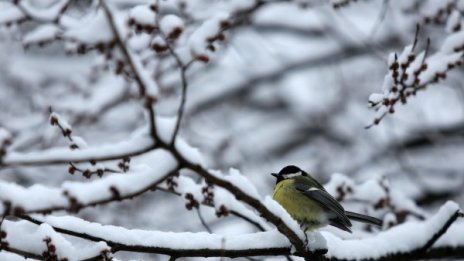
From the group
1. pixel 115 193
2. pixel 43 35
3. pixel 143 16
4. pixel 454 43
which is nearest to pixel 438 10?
pixel 454 43

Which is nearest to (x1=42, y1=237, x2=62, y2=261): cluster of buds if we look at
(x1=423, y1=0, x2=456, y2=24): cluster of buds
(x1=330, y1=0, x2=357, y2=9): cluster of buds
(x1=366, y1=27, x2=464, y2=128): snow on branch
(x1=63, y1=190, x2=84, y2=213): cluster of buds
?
(x1=63, y1=190, x2=84, y2=213): cluster of buds

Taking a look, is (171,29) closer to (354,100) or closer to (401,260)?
(401,260)

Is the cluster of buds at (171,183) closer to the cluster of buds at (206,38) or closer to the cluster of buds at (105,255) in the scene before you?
the cluster of buds at (105,255)

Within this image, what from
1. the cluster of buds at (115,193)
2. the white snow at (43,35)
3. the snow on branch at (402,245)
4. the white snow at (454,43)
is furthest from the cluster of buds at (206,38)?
the white snow at (43,35)

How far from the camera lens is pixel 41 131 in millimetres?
8211

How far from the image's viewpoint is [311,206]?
4695mm

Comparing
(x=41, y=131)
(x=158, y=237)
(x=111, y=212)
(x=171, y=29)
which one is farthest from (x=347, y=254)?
(x=41, y=131)

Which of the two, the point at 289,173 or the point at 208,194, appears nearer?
the point at 208,194

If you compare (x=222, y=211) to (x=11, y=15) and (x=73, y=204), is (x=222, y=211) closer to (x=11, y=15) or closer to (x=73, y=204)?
(x=73, y=204)

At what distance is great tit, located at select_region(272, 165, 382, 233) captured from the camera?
4.43 metres

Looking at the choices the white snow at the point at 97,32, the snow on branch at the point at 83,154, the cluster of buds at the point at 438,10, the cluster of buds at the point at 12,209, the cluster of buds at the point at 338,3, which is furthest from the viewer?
the cluster of buds at the point at 338,3

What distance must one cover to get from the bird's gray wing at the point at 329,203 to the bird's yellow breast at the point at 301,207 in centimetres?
4

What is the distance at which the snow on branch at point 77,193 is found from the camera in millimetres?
2355

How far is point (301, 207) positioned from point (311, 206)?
0.11 metres
